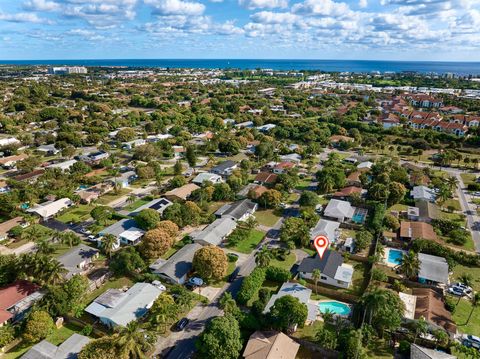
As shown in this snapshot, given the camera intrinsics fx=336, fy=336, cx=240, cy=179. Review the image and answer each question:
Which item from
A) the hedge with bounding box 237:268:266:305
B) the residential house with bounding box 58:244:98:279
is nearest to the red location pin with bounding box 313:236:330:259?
the hedge with bounding box 237:268:266:305

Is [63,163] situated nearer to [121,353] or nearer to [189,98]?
[121,353]

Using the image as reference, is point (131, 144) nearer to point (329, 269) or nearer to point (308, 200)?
point (308, 200)

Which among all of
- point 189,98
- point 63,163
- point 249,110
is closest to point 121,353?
point 63,163

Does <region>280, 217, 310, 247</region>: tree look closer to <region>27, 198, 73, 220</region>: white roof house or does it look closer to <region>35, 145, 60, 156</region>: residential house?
<region>27, 198, 73, 220</region>: white roof house

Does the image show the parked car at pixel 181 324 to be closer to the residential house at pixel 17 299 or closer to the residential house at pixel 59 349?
the residential house at pixel 59 349

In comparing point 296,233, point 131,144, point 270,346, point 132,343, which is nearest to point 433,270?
point 296,233
